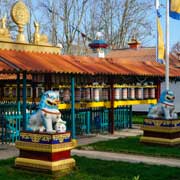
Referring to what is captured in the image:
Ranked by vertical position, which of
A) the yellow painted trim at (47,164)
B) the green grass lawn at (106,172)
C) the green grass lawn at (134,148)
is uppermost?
the yellow painted trim at (47,164)

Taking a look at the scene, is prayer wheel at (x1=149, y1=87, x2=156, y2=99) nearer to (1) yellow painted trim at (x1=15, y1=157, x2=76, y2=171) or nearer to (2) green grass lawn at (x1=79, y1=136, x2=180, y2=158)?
(2) green grass lawn at (x1=79, y1=136, x2=180, y2=158)

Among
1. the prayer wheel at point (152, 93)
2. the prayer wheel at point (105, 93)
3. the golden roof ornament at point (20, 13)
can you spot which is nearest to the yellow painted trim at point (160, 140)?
the prayer wheel at point (105, 93)

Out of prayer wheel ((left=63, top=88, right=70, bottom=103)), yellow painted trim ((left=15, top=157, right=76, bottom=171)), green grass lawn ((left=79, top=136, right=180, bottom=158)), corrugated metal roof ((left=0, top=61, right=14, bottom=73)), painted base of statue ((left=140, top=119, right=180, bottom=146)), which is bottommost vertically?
green grass lawn ((left=79, top=136, right=180, bottom=158))

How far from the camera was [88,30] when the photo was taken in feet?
145

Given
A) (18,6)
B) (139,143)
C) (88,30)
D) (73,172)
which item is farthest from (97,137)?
(88,30)

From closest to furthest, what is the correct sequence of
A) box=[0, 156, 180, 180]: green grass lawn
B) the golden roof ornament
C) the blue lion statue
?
box=[0, 156, 180, 180]: green grass lawn
the blue lion statue
the golden roof ornament

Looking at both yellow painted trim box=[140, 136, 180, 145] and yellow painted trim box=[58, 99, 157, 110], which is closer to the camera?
yellow painted trim box=[140, 136, 180, 145]

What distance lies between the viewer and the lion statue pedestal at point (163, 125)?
45.1 feet

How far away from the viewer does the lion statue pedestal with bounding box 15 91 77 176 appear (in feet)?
31.1

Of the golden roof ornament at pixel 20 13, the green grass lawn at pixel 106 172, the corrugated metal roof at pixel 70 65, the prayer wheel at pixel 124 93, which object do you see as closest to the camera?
the green grass lawn at pixel 106 172

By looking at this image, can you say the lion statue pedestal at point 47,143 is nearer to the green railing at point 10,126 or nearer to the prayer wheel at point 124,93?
the green railing at point 10,126

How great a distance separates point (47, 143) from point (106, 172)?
4.67 ft

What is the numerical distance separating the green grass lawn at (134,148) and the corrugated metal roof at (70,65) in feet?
7.79

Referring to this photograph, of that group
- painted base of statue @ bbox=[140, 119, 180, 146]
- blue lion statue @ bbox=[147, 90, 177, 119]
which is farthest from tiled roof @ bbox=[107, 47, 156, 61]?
painted base of statue @ bbox=[140, 119, 180, 146]
